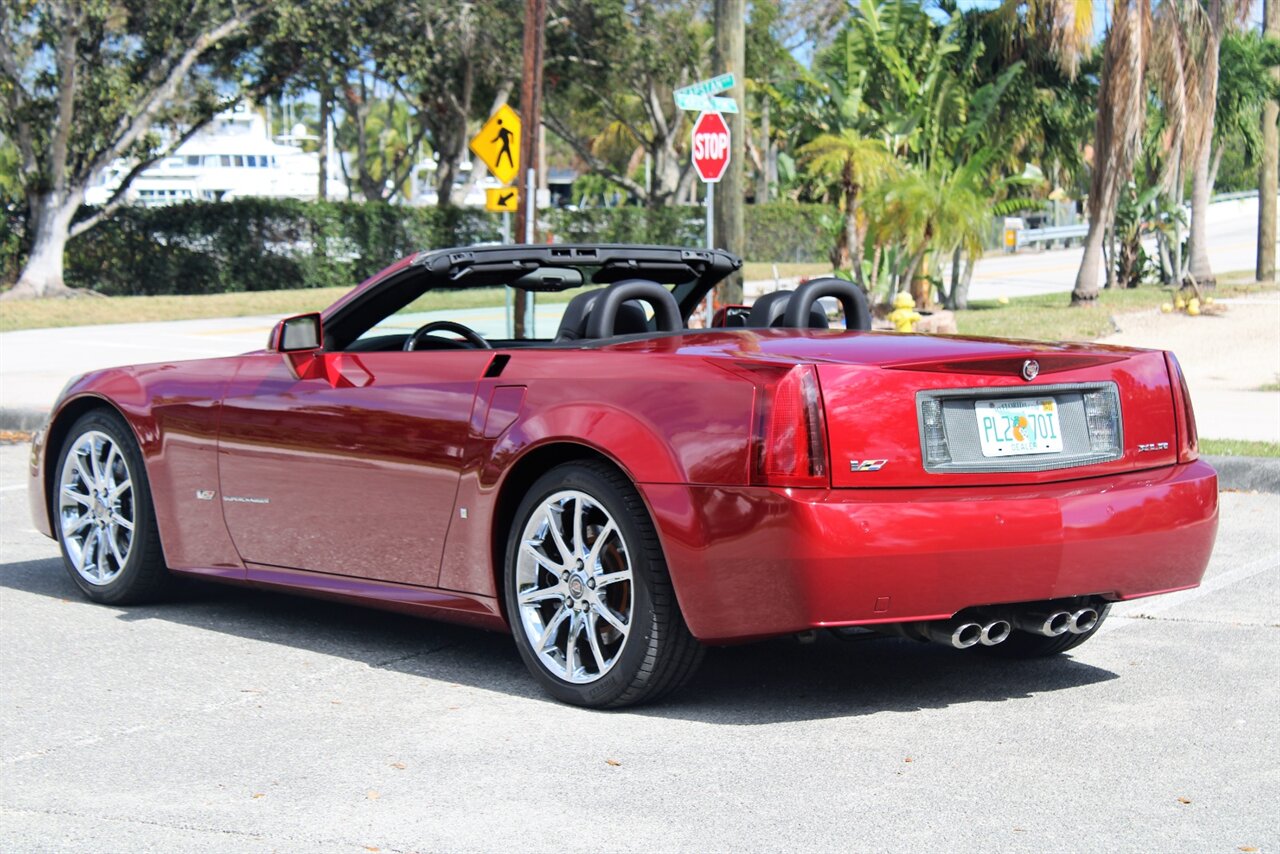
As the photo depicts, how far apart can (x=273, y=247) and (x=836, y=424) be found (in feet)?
113

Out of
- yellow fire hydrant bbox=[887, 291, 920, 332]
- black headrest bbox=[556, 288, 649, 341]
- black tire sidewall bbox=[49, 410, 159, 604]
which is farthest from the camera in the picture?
yellow fire hydrant bbox=[887, 291, 920, 332]

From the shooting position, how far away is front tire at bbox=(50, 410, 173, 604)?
262 inches

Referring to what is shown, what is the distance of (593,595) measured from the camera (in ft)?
16.8

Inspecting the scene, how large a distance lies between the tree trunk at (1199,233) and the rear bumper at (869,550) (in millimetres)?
26068

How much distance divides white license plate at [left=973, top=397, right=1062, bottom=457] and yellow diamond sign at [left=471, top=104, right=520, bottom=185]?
14.6 metres

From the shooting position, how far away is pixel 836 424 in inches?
186

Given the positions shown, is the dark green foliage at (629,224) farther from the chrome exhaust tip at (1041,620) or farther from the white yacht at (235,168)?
the white yacht at (235,168)

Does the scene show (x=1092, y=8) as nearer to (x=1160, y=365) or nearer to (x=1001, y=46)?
(x=1001, y=46)

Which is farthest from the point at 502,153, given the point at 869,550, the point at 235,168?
the point at 235,168

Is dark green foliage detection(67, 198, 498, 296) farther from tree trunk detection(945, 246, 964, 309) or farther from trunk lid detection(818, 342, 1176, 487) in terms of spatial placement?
trunk lid detection(818, 342, 1176, 487)

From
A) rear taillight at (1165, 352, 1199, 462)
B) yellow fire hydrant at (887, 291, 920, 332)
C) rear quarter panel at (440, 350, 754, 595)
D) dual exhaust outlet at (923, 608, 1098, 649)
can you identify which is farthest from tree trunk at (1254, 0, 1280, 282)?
rear quarter panel at (440, 350, 754, 595)

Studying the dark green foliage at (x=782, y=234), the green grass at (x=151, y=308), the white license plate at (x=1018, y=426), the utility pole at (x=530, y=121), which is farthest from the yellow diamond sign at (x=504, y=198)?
the dark green foliage at (x=782, y=234)

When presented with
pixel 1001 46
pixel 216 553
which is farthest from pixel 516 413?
pixel 1001 46

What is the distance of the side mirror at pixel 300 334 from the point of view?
19.9ft
